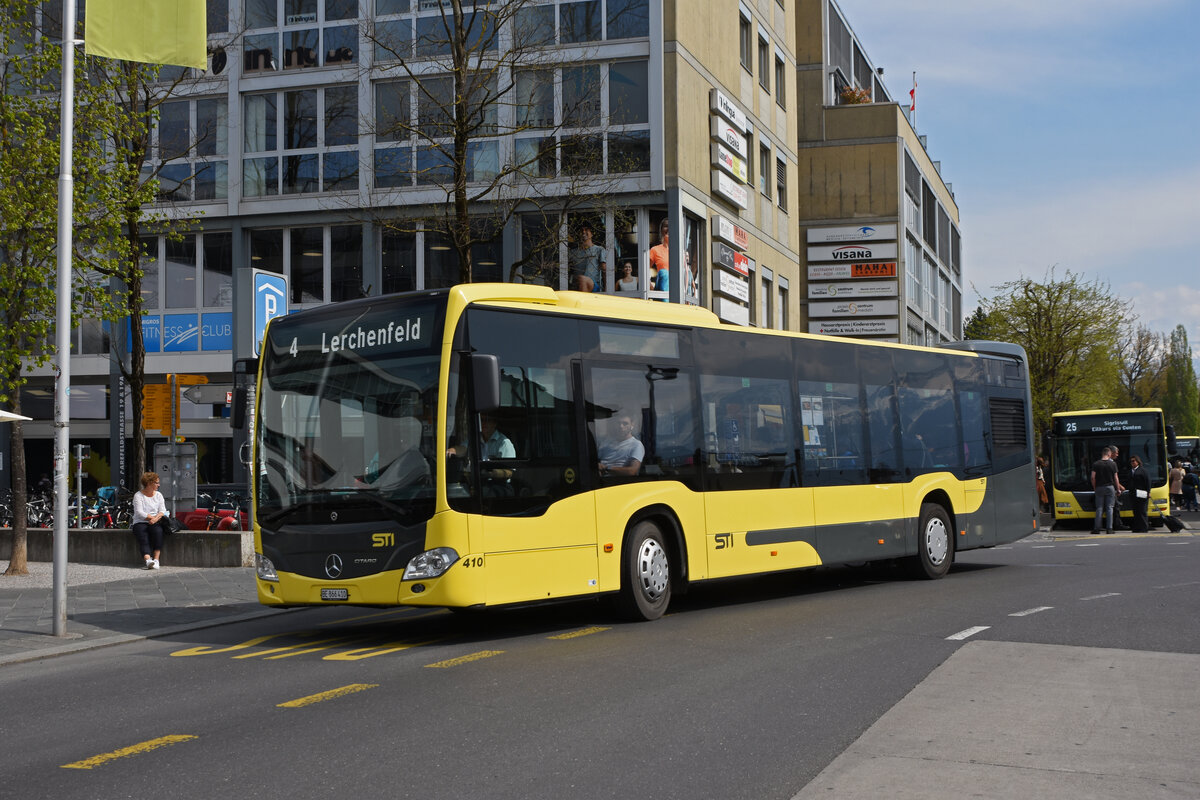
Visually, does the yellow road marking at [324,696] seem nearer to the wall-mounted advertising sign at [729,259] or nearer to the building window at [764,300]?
the wall-mounted advertising sign at [729,259]

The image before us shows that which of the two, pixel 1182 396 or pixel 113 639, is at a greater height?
pixel 1182 396

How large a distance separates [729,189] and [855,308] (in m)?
21.0

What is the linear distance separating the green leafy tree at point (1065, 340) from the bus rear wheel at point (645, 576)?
48.2 meters

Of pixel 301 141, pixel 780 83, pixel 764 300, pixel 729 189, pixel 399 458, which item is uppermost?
pixel 780 83

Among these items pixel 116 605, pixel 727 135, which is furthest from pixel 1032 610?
pixel 727 135

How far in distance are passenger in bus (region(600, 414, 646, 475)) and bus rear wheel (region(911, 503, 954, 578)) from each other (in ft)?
18.2

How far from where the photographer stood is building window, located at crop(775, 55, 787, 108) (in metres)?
43.4

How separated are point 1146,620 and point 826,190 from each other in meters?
47.5

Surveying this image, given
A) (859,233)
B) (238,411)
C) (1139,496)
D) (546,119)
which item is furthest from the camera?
(859,233)

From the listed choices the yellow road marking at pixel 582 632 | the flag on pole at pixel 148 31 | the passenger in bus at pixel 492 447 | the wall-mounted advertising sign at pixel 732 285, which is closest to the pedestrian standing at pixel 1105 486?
the wall-mounted advertising sign at pixel 732 285

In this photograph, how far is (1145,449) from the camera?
33219mm

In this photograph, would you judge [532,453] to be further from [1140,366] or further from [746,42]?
[1140,366]

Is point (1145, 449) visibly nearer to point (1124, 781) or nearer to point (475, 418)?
point (475, 418)

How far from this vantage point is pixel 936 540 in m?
17.0
